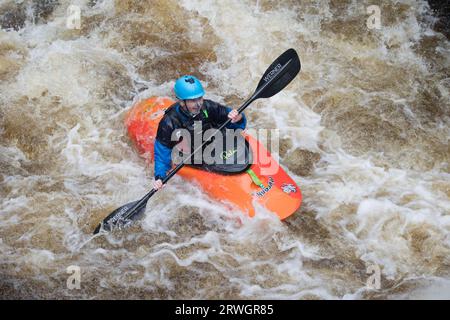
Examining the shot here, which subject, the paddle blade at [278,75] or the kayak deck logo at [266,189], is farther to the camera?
the paddle blade at [278,75]

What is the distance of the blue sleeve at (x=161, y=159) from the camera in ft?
15.9

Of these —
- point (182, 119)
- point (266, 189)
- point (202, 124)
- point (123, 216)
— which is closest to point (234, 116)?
point (202, 124)

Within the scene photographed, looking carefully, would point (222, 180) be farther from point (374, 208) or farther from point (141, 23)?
point (141, 23)

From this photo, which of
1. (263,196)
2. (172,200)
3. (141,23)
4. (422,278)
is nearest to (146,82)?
(141,23)

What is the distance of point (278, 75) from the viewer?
17.3ft

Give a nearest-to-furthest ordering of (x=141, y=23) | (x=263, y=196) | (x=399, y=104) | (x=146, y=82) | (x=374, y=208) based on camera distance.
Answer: (x=263, y=196) < (x=374, y=208) < (x=399, y=104) < (x=146, y=82) < (x=141, y=23)

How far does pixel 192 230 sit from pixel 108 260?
2.54ft

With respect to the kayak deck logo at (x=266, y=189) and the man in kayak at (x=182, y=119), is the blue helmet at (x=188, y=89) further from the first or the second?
the kayak deck logo at (x=266, y=189)

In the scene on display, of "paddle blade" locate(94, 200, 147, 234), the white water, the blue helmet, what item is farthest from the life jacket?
"paddle blade" locate(94, 200, 147, 234)

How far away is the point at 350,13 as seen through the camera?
7059mm

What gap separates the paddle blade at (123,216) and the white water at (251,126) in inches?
6.0

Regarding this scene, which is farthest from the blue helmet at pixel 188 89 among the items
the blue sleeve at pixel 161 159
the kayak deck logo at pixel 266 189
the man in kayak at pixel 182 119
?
the kayak deck logo at pixel 266 189
